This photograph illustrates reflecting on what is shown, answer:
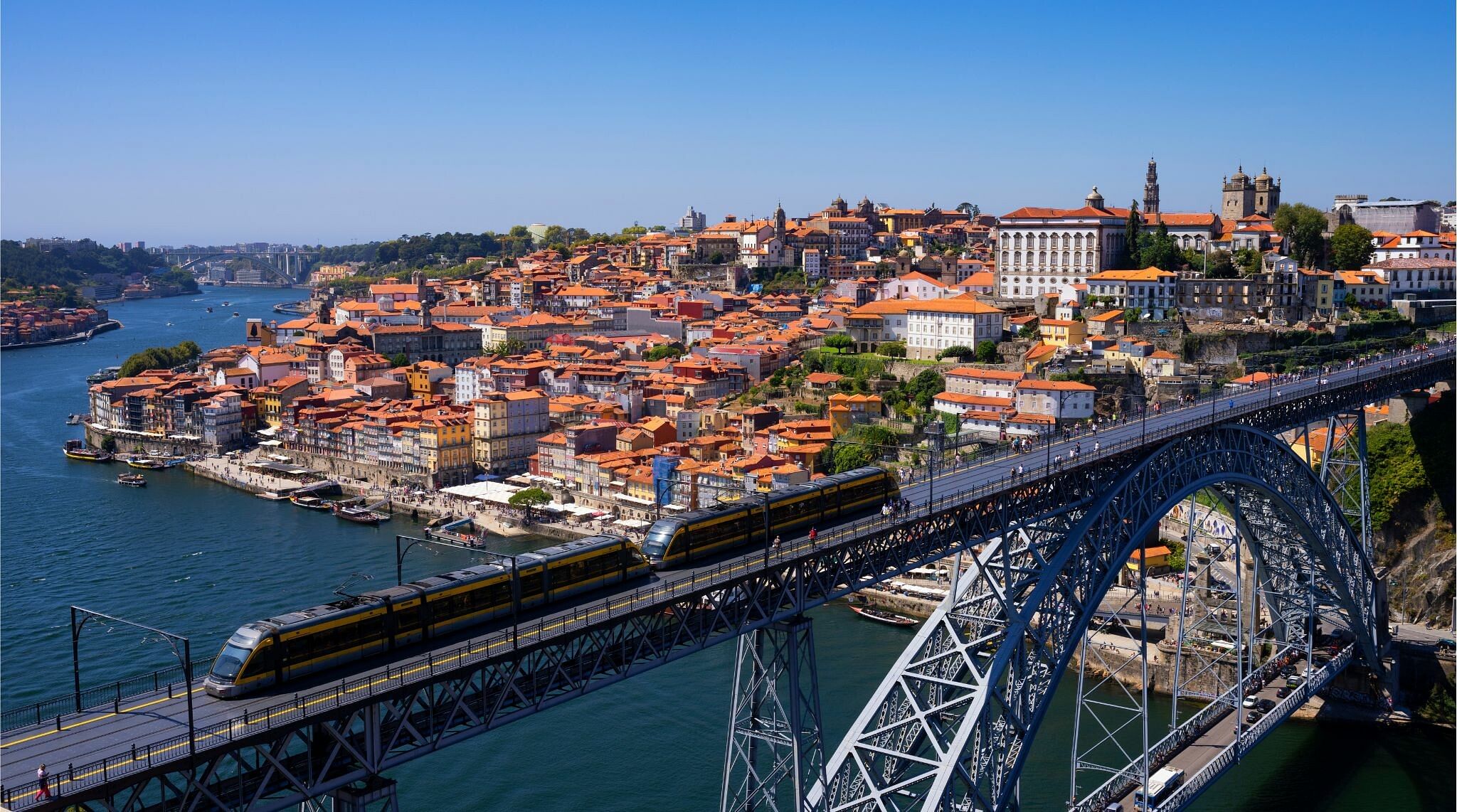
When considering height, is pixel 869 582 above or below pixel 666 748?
above

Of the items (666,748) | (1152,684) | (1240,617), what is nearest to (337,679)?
(666,748)

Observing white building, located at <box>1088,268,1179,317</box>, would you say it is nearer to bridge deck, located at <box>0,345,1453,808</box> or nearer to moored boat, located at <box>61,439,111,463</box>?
bridge deck, located at <box>0,345,1453,808</box>

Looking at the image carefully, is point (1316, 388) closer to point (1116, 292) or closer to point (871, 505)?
point (871, 505)

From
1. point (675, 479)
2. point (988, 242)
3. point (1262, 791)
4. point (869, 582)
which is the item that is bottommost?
point (1262, 791)

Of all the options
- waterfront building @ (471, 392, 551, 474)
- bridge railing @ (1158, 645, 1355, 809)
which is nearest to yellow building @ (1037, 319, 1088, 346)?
waterfront building @ (471, 392, 551, 474)

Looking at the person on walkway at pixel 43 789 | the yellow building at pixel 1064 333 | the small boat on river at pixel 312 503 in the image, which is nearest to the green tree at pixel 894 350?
the yellow building at pixel 1064 333

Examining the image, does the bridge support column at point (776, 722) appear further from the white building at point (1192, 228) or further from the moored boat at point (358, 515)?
the white building at point (1192, 228)

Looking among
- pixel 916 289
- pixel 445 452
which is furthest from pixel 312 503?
pixel 916 289

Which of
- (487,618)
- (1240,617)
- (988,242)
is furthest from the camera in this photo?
(988,242)
